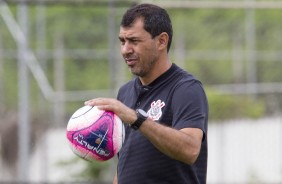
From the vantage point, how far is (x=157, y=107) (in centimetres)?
498

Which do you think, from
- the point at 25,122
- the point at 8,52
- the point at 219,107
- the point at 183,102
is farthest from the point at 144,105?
the point at 8,52

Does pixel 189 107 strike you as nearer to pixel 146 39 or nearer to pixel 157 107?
pixel 157 107

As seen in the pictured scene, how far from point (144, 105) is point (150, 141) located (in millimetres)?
347

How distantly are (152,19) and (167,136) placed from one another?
0.75m

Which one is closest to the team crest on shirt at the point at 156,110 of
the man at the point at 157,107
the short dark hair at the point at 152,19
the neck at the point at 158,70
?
the man at the point at 157,107

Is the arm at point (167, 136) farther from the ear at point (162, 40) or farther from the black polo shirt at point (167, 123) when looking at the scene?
the ear at point (162, 40)

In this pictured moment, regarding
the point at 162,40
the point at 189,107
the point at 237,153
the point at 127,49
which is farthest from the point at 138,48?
the point at 237,153

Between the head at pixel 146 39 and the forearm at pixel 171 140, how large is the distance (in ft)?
1.57

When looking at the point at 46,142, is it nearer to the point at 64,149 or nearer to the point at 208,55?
the point at 64,149

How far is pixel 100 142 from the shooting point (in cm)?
493

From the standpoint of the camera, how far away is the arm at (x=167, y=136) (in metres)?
4.59

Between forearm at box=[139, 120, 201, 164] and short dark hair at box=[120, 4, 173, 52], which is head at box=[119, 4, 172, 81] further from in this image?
forearm at box=[139, 120, 201, 164]

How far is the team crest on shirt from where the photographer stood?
16.2 ft

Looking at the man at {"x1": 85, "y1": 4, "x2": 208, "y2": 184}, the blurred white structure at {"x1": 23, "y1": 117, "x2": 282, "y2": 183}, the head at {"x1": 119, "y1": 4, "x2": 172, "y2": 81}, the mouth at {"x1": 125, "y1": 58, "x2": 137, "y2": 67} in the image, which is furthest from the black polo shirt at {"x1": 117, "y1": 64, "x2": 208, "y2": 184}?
the blurred white structure at {"x1": 23, "y1": 117, "x2": 282, "y2": 183}
